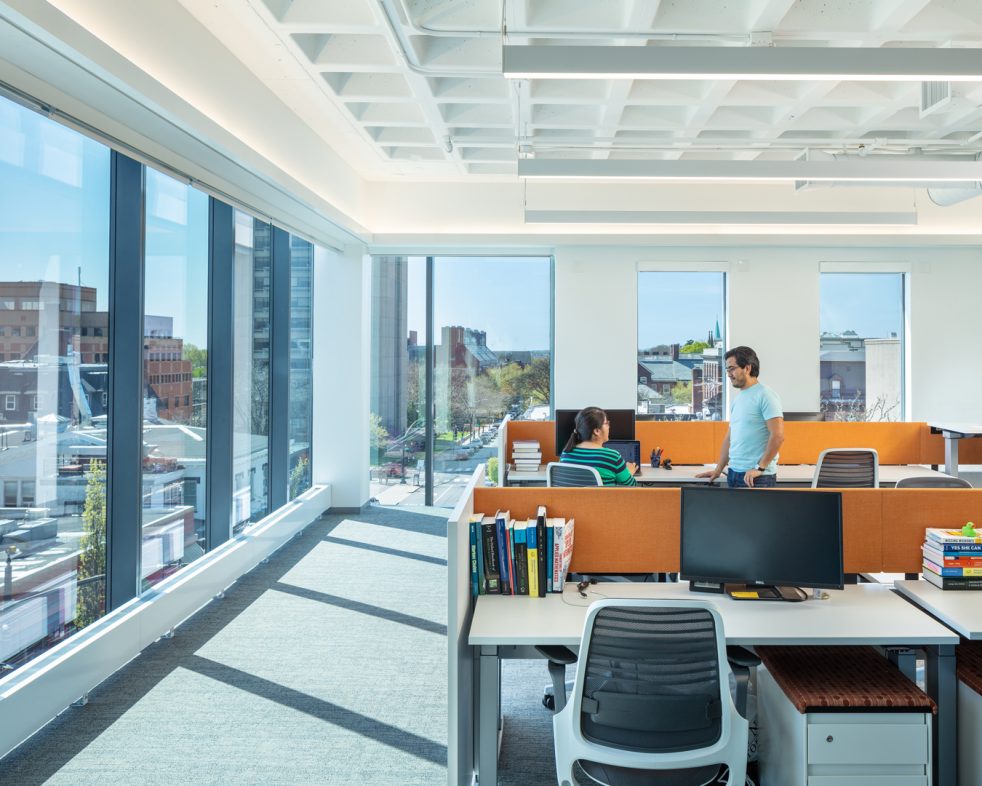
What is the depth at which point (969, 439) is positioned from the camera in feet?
19.0

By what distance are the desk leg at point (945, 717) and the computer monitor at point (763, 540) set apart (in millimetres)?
396

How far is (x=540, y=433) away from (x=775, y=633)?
12.5 feet

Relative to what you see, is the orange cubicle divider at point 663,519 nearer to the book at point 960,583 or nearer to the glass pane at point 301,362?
the book at point 960,583

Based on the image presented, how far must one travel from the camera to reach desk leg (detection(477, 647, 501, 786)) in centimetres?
235

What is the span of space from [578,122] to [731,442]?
2.53m

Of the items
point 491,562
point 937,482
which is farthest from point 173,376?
point 937,482

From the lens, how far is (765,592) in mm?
2725

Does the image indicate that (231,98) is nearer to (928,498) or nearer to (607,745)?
(607,745)

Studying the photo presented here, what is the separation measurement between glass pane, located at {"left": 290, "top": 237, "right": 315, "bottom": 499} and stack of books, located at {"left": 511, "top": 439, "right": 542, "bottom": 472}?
2.16m

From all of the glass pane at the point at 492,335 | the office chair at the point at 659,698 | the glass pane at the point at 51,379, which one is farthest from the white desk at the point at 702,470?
the office chair at the point at 659,698

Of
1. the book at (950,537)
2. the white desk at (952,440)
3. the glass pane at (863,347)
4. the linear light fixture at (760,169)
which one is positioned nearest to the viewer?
the book at (950,537)

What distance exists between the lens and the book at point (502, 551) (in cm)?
275

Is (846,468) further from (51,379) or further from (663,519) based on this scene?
(51,379)

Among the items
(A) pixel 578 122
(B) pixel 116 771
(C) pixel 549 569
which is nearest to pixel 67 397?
(B) pixel 116 771
